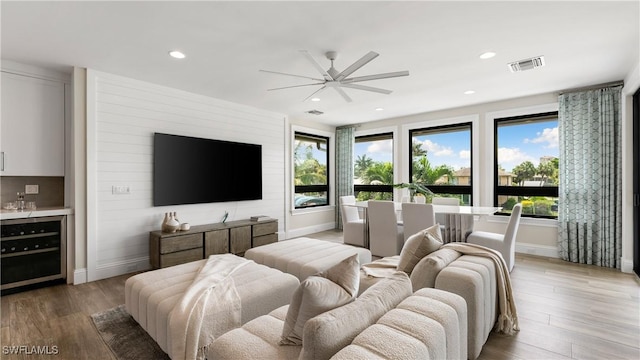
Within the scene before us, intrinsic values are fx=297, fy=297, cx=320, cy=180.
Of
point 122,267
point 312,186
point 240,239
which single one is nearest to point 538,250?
point 312,186

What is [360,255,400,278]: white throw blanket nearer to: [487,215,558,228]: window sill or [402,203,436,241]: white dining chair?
[402,203,436,241]: white dining chair

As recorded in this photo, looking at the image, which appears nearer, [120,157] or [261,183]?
[120,157]

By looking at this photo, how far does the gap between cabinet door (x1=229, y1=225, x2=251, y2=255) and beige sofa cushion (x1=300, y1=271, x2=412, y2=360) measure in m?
3.43

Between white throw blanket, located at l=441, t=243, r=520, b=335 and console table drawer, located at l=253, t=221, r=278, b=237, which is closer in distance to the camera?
white throw blanket, located at l=441, t=243, r=520, b=335

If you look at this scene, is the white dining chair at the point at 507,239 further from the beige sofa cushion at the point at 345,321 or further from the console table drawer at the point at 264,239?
the console table drawer at the point at 264,239

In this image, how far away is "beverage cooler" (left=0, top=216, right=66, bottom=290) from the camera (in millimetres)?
3168

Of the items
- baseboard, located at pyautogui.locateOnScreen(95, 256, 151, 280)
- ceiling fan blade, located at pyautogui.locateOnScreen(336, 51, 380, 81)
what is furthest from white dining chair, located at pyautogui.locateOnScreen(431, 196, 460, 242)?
baseboard, located at pyautogui.locateOnScreen(95, 256, 151, 280)

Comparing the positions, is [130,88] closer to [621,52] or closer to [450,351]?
[450,351]

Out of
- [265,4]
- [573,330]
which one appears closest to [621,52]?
[573,330]

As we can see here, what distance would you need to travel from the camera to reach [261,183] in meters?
5.55

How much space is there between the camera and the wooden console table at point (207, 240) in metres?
3.90

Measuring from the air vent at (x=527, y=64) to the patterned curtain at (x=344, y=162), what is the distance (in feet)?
12.8

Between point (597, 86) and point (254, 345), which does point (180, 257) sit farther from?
point (597, 86)

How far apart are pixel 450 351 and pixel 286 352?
797 millimetres
